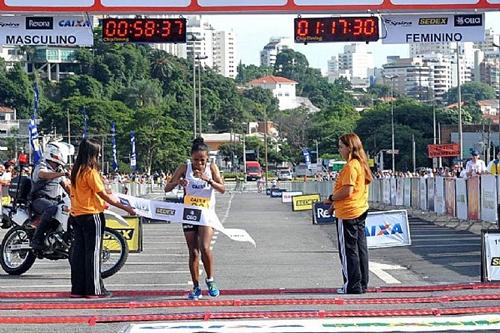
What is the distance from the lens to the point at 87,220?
12492mm

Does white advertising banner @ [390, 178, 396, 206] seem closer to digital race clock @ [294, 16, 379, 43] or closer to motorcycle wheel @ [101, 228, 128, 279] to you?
digital race clock @ [294, 16, 379, 43]

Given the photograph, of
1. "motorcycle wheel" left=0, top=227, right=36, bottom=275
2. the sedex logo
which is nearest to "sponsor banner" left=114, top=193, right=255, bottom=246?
"motorcycle wheel" left=0, top=227, right=36, bottom=275

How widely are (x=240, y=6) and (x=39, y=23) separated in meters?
3.85

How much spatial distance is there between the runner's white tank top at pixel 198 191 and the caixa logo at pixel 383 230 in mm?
4111

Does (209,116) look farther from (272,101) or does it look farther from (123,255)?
(123,255)

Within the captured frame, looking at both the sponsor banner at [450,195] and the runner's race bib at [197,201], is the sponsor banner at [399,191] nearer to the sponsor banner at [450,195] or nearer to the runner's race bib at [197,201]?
the sponsor banner at [450,195]

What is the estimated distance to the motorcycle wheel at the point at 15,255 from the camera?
1496 cm

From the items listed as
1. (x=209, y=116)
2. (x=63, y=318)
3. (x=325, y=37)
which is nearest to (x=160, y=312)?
(x=63, y=318)

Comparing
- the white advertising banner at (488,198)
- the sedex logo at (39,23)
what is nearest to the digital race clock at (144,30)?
the sedex logo at (39,23)

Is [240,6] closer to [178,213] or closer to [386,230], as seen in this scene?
[386,230]

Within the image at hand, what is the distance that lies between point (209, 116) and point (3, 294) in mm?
136249

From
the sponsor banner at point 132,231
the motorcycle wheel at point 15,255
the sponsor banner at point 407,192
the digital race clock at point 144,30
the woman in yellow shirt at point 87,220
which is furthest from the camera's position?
the sponsor banner at point 407,192

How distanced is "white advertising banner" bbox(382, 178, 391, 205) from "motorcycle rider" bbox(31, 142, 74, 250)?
2849 cm

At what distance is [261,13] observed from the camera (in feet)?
60.6
